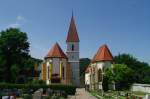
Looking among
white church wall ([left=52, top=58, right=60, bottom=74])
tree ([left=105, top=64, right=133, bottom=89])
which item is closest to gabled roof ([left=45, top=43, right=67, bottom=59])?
white church wall ([left=52, top=58, right=60, bottom=74])

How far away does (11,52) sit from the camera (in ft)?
241

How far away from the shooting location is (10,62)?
73625 millimetres

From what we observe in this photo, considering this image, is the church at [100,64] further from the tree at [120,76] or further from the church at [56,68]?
the tree at [120,76]

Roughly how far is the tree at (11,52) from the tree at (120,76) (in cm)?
1965

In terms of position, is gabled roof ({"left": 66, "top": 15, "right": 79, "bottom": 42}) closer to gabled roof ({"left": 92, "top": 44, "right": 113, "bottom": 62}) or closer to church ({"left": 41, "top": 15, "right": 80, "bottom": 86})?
gabled roof ({"left": 92, "top": 44, "right": 113, "bottom": 62})

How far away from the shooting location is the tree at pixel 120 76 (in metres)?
74.4

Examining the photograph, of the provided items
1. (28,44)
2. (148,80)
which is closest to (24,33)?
(28,44)

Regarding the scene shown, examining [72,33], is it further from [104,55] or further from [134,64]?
[134,64]

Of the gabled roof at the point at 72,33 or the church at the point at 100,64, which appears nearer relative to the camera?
the church at the point at 100,64

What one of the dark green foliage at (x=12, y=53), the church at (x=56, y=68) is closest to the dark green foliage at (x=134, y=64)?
the church at (x=56, y=68)

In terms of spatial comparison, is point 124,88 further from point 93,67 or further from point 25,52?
point 25,52

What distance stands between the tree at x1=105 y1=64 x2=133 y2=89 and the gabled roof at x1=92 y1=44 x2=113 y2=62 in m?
9.13

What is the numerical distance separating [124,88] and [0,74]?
27402mm

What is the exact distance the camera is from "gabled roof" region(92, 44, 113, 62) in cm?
8594
